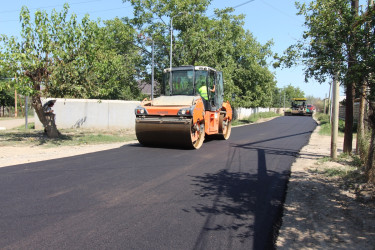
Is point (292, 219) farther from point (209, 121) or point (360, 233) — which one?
point (209, 121)

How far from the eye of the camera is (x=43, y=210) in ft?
15.1

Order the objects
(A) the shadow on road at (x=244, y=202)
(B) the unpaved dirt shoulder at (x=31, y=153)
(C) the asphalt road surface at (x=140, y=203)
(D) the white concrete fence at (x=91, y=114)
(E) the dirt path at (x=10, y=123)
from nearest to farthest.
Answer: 1. (C) the asphalt road surface at (x=140, y=203)
2. (A) the shadow on road at (x=244, y=202)
3. (B) the unpaved dirt shoulder at (x=31, y=153)
4. (D) the white concrete fence at (x=91, y=114)
5. (E) the dirt path at (x=10, y=123)

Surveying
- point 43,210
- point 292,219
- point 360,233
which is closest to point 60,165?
point 43,210

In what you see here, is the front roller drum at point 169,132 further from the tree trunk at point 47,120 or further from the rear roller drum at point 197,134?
the tree trunk at point 47,120

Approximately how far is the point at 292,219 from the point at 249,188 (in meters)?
1.57

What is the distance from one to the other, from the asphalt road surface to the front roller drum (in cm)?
168

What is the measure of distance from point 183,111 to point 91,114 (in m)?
11.1

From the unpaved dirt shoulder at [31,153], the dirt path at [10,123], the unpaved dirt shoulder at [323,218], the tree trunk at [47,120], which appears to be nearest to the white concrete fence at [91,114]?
the dirt path at [10,123]

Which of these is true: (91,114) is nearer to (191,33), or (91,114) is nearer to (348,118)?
(191,33)

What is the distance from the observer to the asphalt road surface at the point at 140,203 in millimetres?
3732

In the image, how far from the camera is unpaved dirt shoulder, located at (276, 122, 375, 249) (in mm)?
3756

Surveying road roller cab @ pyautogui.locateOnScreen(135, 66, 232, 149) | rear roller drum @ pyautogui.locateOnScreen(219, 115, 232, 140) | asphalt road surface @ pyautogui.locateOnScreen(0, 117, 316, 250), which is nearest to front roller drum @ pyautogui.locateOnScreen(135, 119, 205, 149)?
road roller cab @ pyautogui.locateOnScreen(135, 66, 232, 149)

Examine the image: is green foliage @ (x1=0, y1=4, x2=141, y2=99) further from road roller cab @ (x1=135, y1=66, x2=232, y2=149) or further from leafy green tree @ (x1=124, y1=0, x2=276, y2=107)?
leafy green tree @ (x1=124, y1=0, x2=276, y2=107)

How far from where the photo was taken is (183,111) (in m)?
9.97
